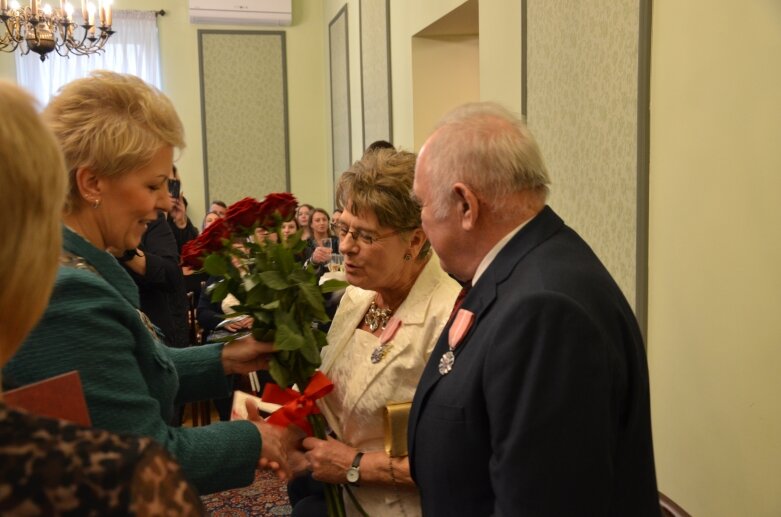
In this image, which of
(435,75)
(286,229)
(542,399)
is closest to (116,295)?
(542,399)

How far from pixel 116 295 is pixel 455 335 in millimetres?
575

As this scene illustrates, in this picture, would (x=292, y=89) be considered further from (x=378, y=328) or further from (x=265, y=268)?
(x=265, y=268)

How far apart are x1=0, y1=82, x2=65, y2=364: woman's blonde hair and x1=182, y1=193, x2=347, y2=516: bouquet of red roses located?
0.88m

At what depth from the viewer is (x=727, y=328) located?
6.93ft

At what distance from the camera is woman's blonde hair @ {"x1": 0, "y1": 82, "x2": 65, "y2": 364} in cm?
64

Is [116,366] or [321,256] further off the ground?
[116,366]

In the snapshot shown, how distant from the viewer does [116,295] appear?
1.20 metres

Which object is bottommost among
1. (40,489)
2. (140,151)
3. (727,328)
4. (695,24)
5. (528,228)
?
(727,328)

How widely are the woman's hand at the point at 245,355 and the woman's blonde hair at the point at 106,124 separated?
52 centimetres

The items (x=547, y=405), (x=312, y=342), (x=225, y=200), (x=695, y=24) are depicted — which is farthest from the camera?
(x=225, y=200)

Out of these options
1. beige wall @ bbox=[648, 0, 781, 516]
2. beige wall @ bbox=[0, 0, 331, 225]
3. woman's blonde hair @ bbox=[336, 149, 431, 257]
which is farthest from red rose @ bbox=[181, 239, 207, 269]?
beige wall @ bbox=[0, 0, 331, 225]

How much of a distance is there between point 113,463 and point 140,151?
868 mm

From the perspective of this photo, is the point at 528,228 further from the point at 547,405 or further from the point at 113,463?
the point at 113,463

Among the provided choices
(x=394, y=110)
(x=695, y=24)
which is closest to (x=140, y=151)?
(x=695, y=24)
